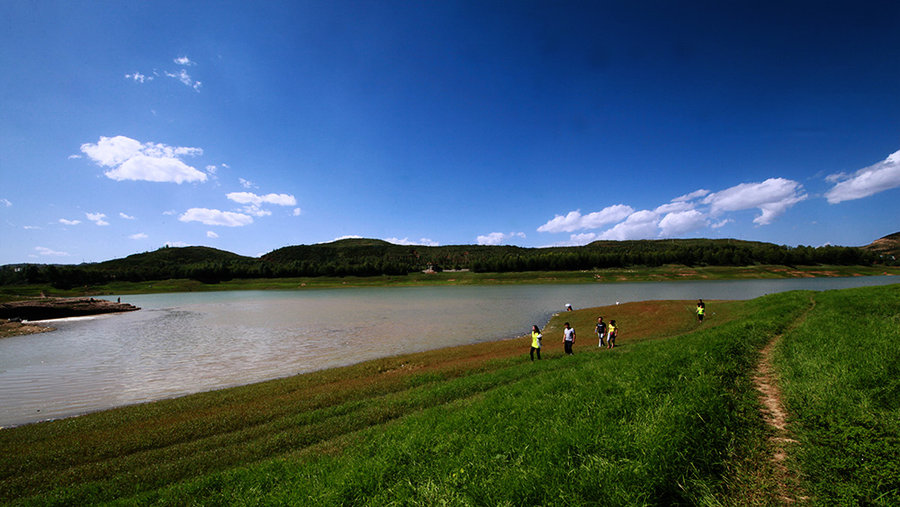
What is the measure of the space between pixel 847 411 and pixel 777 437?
1040mm

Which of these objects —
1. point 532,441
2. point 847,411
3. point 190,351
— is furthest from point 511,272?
point 532,441

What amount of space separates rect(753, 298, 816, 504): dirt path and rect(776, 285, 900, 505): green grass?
157mm

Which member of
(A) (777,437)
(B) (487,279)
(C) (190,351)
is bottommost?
(C) (190,351)

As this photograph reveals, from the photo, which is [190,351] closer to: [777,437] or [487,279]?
[777,437]

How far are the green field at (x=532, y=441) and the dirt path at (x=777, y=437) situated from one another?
0.22 ft

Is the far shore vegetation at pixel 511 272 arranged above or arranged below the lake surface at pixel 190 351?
above

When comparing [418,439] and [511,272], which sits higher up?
[511,272]

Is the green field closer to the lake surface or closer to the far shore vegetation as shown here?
the lake surface

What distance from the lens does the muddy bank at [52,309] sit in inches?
2034

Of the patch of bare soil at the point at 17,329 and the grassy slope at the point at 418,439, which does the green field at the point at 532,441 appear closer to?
the grassy slope at the point at 418,439

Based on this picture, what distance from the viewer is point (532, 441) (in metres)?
5.39

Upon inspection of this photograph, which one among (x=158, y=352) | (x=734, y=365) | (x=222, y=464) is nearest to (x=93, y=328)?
(x=158, y=352)

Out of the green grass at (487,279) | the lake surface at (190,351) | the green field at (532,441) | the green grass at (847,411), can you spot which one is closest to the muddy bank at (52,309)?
the lake surface at (190,351)

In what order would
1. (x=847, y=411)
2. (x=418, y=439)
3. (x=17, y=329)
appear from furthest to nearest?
(x=17, y=329) < (x=418, y=439) < (x=847, y=411)
